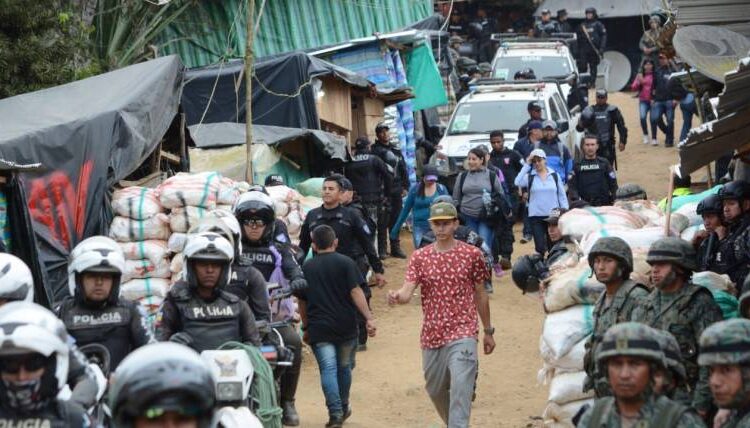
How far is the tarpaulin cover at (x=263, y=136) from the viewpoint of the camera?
58.9ft

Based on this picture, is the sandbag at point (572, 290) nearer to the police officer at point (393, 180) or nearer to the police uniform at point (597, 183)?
the police uniform at point (597, 183)

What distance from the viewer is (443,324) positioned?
9.91 meters

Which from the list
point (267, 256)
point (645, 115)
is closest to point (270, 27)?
point (645, 115)

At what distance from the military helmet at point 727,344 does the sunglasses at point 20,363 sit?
2.60 meters

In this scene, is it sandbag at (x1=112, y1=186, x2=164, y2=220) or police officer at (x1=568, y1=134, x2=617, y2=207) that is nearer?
sandbag at (x1=112, y1=186, x2=164, y2=220)

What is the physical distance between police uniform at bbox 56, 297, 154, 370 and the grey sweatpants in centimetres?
261

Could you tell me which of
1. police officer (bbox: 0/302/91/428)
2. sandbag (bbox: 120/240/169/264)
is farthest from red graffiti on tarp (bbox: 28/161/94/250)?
police officer (bbox: 0/302/91/428)

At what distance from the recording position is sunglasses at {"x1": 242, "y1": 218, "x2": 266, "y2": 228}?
10914 millimetres

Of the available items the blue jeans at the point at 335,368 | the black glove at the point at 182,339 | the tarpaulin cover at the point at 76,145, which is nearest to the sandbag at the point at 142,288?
the tarpaulin cover at the point at 76,145

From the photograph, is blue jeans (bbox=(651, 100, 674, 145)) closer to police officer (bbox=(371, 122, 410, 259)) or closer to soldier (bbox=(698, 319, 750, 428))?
police officer (bbox=(371, 122, 410, 259))

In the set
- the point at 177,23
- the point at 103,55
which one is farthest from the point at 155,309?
the point at 177,23

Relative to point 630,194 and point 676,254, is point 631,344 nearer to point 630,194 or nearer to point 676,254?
point 676,254

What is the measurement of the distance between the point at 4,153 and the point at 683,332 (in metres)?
6.34

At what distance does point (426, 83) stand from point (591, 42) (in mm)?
10595
